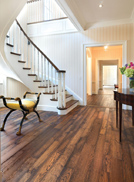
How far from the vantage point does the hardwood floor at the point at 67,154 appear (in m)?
1.26

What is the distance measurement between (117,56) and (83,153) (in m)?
7.41

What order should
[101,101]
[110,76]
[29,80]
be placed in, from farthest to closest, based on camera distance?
[110,76]
[101,101]
[29,80]

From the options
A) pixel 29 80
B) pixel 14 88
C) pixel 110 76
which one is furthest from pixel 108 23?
pixel 110 76

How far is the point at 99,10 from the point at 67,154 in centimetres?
386

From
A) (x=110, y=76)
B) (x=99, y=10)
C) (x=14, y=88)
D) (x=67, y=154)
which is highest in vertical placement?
(x=99, y=10)

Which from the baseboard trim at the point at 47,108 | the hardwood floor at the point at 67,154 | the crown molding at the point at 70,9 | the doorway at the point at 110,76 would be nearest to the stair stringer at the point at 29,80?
the baseboard trim at the point at 47,108

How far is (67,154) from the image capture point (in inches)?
64.2

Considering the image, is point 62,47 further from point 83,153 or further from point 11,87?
point 83,153

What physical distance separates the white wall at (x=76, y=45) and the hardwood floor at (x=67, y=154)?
96.7 inches

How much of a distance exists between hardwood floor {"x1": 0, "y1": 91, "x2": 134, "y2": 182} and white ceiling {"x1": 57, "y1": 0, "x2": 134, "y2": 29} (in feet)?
9.06

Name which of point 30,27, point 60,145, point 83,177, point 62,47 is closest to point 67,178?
point 83,177

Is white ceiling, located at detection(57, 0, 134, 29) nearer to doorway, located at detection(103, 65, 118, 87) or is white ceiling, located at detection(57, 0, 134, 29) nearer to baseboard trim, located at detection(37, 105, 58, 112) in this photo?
baseboard trim, located at detection(37, 105, 58, 112)

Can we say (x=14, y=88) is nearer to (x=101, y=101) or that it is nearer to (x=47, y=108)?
(x=47, y=108)

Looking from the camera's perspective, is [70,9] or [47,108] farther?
[47,108]
